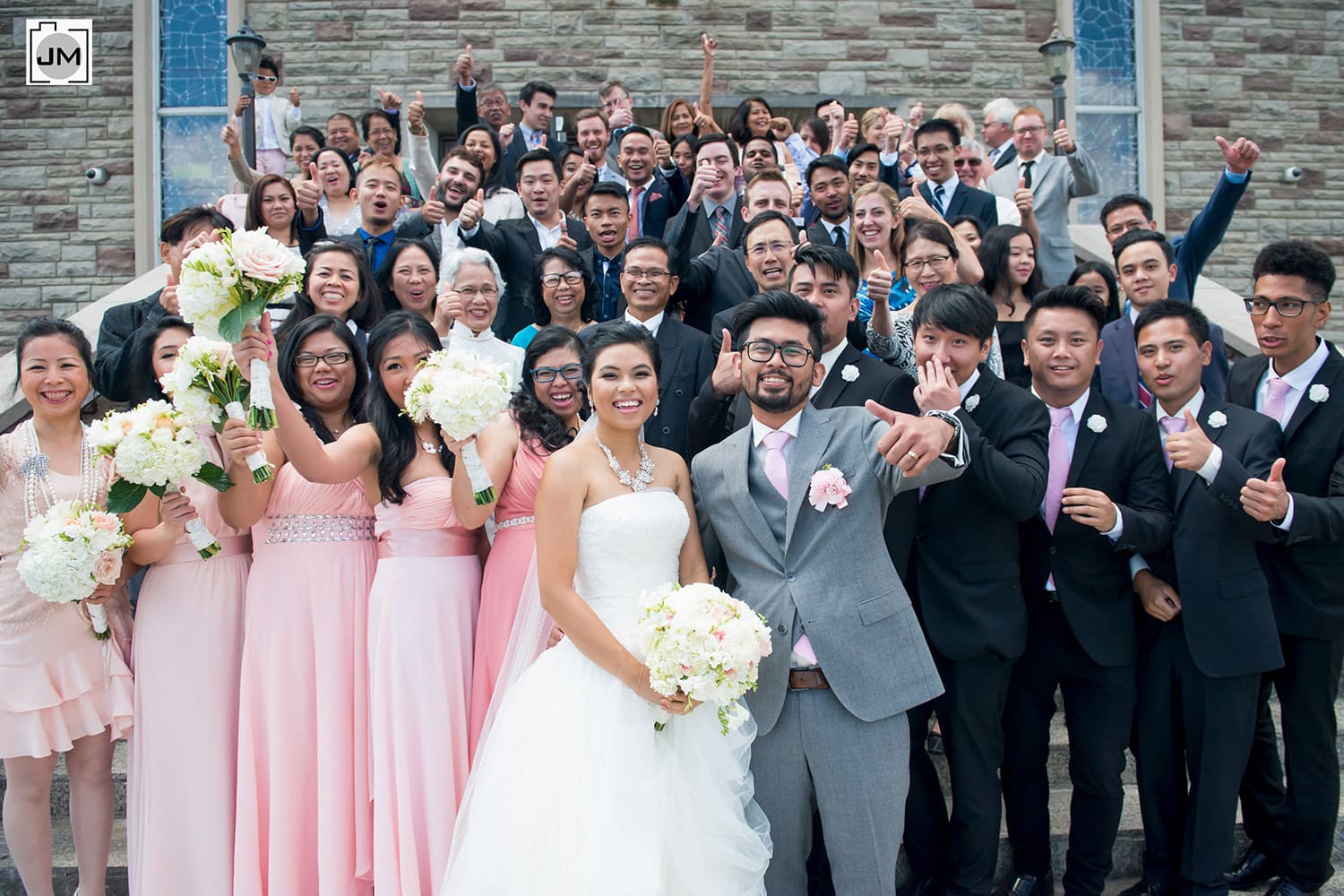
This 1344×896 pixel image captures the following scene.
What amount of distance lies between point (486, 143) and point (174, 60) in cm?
544

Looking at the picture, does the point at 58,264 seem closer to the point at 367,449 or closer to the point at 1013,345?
the point at 367,449

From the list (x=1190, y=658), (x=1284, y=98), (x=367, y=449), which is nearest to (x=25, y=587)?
(x=367, y=449)

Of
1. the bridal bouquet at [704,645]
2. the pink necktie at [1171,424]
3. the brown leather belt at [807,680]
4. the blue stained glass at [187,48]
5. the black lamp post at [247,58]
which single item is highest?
the blue stained glass at [187,48]

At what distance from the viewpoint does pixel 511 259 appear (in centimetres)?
631

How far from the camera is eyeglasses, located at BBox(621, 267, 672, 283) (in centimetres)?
488

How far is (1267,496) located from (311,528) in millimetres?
3495

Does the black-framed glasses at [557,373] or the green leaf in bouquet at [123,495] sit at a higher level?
the black-framed glasses at [557,373]

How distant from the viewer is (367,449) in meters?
3.84

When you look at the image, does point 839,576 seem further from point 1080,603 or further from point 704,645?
point 1080,603

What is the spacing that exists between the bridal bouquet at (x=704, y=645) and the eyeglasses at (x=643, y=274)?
7.08 feet

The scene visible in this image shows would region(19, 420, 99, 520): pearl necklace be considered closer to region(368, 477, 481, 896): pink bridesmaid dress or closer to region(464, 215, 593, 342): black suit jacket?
region(368, 477, 481, 896): pink bridesmaid dress

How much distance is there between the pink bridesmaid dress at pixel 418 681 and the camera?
3.59m

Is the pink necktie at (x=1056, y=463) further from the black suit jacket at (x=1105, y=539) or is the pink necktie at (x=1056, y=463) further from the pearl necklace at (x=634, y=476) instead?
the pearl necklace at (x=634, y=476)

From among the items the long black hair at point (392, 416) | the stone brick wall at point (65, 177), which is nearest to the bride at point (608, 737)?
the long black hair at point (392, 416)
